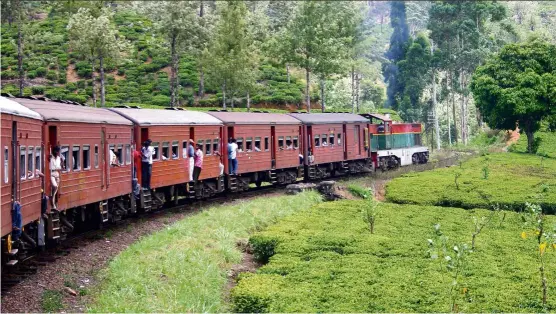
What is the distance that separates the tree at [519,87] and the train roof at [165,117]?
26.2 m

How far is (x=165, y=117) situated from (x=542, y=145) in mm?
33688

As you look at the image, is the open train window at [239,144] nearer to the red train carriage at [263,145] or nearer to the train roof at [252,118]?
the red train carriage at [263,145]

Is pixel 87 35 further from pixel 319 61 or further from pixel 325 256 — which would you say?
pixel 325 256

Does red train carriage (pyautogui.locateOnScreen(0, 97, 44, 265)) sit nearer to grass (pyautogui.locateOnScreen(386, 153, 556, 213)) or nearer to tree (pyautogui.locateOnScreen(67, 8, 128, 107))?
grass (pyautogui.locateOnScreen(386, 153, 556, 213))

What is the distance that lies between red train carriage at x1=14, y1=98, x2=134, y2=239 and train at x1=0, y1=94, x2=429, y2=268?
0.09ft

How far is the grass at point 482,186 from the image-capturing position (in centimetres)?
2808

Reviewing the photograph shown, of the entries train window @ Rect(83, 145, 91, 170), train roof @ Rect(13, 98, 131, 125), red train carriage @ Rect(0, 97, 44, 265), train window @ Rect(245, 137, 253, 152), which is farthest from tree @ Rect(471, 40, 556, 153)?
red train carriage @ Rect(0, 97, 44, 265)

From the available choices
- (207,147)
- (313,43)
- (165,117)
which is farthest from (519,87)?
(165,117)

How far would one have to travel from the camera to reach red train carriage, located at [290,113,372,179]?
36094mm

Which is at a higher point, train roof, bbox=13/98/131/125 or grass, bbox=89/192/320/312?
train roof, bbox=13/98/131/125

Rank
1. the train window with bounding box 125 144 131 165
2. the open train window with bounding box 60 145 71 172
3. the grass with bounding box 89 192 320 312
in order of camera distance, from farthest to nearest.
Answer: the train window with bounding box 125 144 131 165, the open train window with bounding box 60 145 71 172, the grass with bounding box 89 192 320 312

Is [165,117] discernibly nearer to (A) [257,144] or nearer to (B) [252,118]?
(B) [252,118]

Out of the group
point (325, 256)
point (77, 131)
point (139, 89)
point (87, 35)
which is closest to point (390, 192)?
point (325, 256)

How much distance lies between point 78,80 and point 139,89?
665cm
